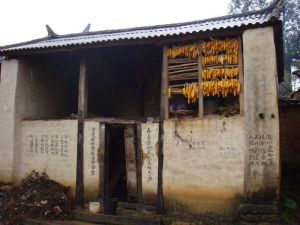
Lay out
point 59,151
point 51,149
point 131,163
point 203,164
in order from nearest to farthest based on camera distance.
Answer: point 203,164 < point 131,163 < point 59,151 < point 51,149

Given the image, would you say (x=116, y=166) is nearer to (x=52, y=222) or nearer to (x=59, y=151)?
(x=59, y=151)

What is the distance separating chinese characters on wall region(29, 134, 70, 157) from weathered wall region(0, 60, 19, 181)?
65cm

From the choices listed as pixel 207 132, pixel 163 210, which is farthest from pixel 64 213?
pixel 207 132

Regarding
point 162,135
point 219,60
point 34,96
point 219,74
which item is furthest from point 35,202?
point 219,60

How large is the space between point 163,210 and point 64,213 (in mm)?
2569

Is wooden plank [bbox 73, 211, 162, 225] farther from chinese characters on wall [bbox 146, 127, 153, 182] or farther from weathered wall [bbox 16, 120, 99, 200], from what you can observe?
chinese characters on wall [bbox 146, 127, 153, 182]

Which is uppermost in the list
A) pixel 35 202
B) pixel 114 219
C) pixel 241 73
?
pixel 241 73

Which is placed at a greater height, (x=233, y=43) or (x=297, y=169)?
(x=233, y=43)

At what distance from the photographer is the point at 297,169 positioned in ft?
41.4

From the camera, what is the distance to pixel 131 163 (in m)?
9.28

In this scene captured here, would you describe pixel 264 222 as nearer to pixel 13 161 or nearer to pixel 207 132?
pixel 207 132

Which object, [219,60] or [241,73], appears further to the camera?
[219,60]

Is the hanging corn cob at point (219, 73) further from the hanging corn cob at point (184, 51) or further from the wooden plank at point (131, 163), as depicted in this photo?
the wooden plank at point (131, 163)

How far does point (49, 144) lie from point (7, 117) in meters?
1.67
